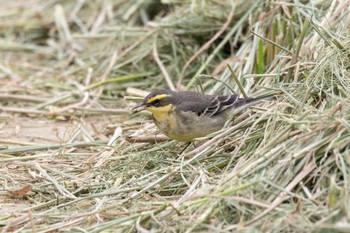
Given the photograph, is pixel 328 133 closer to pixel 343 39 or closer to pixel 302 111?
pixel 302 111

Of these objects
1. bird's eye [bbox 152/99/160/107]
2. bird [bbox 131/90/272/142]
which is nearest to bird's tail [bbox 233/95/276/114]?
bird [bbox 131/90/272/142]

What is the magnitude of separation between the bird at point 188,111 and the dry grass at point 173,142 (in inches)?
4.7

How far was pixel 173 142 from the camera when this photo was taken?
6.54m

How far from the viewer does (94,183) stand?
584cm

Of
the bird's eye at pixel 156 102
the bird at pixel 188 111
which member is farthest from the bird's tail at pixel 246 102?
the bird's eye at pixel 156 102

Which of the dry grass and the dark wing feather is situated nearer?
the dry grass

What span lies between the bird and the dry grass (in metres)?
0.12

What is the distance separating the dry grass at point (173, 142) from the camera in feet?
16.1

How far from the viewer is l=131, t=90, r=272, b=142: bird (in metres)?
6.21

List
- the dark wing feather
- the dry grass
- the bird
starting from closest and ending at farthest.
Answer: the dry grass → the bird → the dark wing feather

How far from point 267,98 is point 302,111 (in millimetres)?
753

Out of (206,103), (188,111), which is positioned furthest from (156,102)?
(206,103)

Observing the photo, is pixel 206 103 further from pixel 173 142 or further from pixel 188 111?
pixel 173 142

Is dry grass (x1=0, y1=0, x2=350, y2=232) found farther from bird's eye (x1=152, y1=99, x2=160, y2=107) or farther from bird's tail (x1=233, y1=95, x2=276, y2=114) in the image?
bird's eye (x1=152, y1=99, x2=160, y2=107)
